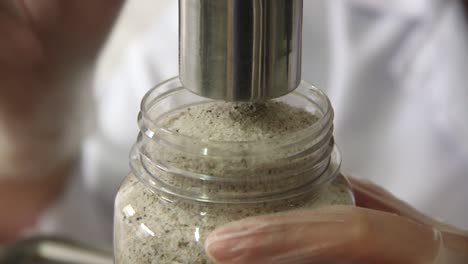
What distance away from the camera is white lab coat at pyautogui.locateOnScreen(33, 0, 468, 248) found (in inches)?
26.2

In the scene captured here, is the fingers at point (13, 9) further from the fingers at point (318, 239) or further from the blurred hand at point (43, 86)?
the fingers at point (318, 239)

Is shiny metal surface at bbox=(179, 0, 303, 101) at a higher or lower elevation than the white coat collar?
higher

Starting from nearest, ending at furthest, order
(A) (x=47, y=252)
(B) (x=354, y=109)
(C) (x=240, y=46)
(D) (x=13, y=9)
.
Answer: (C) (x=240, y=46)
(A) (x=47, y=252)
(D) (x=13, y=9)
(B) (x=354, y=109)

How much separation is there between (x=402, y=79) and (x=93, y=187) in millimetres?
330

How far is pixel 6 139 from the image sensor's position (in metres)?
0.63

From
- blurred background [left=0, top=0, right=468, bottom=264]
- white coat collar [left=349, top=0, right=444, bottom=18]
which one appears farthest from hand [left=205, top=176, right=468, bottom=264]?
white coat collar [left=349, top=0, right=444, bottom=18]

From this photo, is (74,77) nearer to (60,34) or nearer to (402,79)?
(60,34)

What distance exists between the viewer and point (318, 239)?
0.68ft

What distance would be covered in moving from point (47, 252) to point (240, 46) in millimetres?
335

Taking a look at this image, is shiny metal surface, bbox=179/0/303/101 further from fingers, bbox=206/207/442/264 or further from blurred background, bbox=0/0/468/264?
blurred background, bbox=0/0/468/264

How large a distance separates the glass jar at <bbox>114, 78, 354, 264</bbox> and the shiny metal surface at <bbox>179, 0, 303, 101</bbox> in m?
0.02

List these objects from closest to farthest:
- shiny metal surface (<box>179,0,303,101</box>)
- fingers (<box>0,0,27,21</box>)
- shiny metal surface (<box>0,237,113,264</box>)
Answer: shiny metal surface (<box>179,0,303,101</box>) → shiny metal surface (<box>0,237,113,264</box>) → fingers (<box>0,0,27,21</box>)

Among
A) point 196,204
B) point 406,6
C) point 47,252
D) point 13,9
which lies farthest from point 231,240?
point 406,6

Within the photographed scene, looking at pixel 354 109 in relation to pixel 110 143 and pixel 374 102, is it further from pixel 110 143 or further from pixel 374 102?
pixel 110 143
